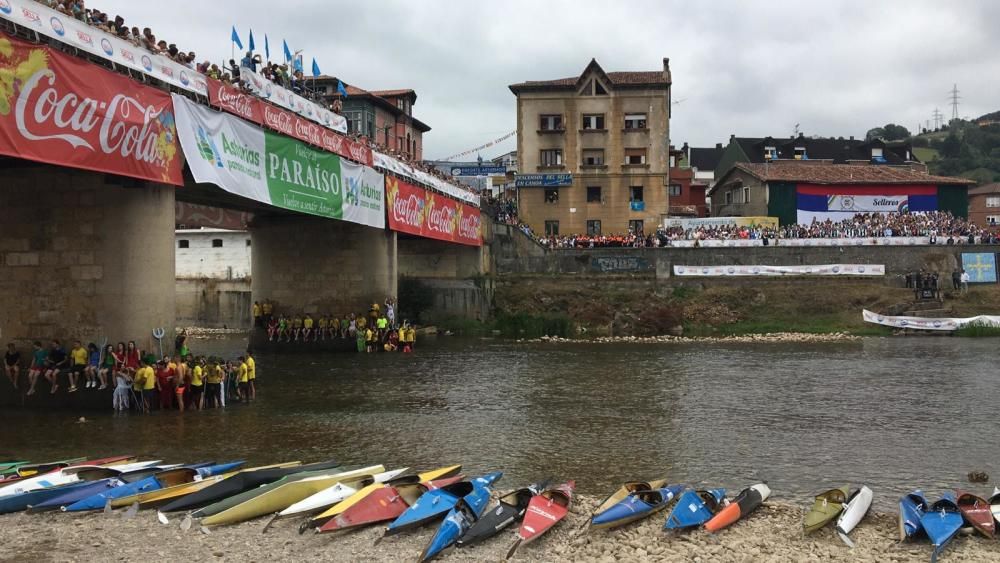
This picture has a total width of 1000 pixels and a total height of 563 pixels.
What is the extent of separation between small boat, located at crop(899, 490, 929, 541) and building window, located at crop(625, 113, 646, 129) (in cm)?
5134

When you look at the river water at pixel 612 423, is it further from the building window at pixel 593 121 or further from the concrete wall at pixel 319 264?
the building window at pixel 593 121

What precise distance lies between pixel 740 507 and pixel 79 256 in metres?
16.4

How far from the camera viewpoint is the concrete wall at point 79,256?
20.2m

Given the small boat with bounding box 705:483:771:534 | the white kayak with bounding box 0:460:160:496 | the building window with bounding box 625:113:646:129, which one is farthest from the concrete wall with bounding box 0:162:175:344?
the building window with bounding box 625:113:646:129

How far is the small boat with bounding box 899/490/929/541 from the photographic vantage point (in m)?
11.1

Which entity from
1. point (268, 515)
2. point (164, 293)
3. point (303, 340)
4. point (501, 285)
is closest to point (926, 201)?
point (501, 285)

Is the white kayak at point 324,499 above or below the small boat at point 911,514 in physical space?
above

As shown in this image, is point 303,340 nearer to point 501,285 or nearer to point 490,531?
point 501,285

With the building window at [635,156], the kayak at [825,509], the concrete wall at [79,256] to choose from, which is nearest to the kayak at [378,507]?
the kayak at [825,509]

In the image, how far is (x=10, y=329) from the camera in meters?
20.8

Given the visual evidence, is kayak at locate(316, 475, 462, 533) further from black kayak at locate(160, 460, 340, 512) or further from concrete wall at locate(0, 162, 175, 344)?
concrete wall at locate(0, 162, 175, 344)

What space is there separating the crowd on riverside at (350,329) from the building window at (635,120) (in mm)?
30184

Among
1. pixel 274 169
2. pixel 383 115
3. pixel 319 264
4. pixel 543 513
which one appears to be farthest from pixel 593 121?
pixel 543 513

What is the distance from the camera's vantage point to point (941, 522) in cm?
1110
